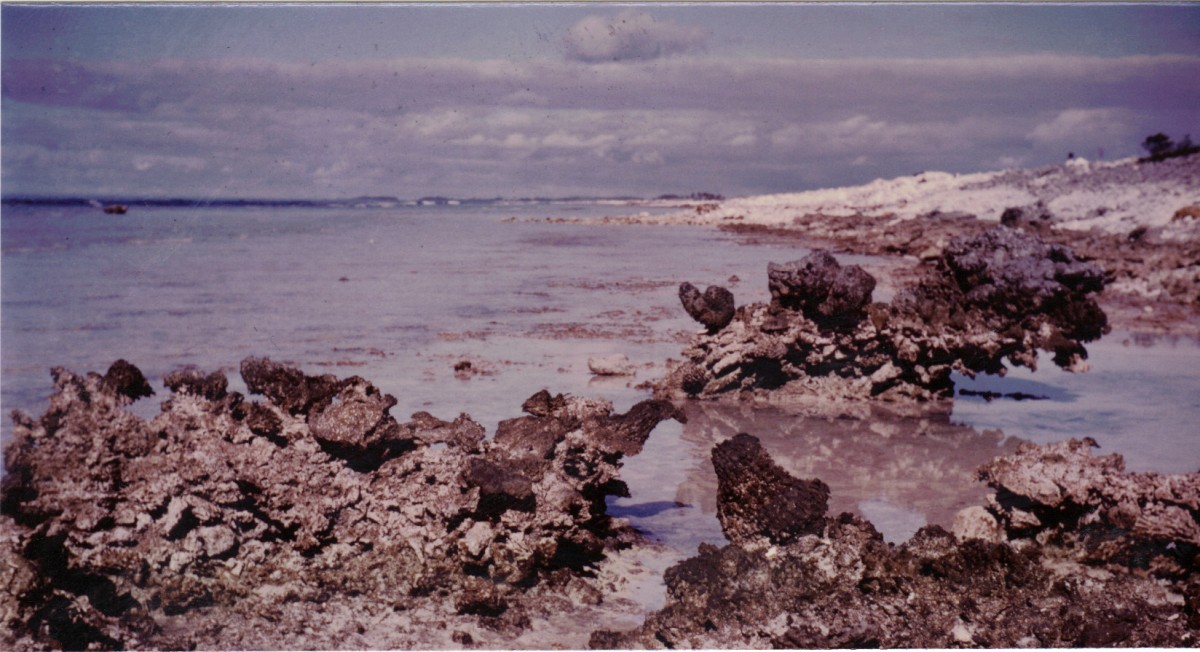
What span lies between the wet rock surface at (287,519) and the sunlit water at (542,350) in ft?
2.72

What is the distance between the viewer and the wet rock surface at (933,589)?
3.99 m

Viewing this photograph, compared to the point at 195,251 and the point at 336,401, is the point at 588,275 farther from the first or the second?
the point at 336,401

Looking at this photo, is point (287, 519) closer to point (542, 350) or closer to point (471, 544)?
point (471, 544)

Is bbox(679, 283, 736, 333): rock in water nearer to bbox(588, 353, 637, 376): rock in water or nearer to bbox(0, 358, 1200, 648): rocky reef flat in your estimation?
bbox(588, 353, 637, 376): rock in water

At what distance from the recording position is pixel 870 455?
248 inches

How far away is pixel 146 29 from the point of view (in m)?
5.80

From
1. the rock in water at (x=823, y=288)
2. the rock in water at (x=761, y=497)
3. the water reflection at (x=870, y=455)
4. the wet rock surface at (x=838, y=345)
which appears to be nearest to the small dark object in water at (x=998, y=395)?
the wet rock surface at (x=838, y=345)

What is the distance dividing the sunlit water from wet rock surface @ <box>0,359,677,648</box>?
830 mm

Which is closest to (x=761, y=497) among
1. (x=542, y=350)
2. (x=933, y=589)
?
(x=933, y=589)

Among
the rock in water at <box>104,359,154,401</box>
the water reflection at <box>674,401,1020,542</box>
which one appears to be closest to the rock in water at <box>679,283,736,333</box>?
the water reflection at <box>674,401,1020,542</box>

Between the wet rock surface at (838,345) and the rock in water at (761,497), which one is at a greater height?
the wet rock surface at (838,345)

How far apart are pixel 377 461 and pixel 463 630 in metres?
0.98

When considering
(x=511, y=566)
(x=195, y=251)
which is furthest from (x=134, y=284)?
(x=511, y=566)

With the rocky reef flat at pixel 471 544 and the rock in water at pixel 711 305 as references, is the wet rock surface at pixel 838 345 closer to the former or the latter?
the rock in water at pixel 711 305
